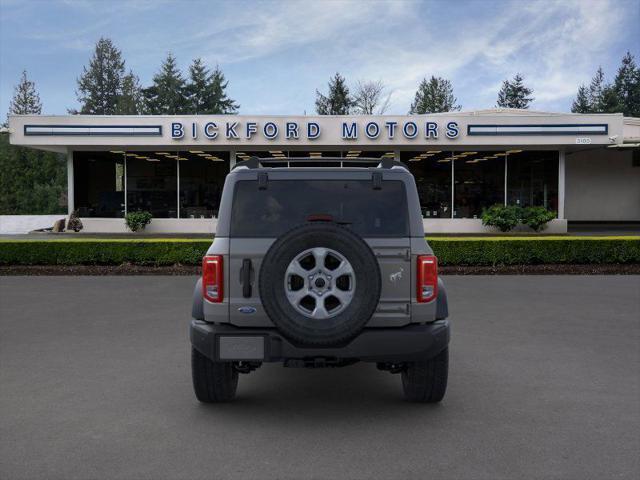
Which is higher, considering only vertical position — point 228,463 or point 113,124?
point 113,124

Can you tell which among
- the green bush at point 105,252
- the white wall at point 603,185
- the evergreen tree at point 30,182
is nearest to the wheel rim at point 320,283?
the green bush at point 105,252

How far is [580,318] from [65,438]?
742cm

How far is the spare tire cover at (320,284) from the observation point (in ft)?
14.4

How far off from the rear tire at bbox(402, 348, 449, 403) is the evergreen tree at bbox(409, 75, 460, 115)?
76277 millimetres

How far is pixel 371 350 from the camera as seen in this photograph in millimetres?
4605

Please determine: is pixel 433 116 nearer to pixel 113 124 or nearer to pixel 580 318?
pixel 113 124

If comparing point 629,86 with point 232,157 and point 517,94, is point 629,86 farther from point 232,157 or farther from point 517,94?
point 232,157

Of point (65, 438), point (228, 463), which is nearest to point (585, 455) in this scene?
point (228, 463)

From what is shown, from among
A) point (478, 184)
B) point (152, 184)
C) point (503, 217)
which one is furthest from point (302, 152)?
point (503, 217)

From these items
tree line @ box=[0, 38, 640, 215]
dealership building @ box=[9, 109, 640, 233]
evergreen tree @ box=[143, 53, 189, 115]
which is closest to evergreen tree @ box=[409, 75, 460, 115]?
tree line @ box=[0, 38, 640, 215]

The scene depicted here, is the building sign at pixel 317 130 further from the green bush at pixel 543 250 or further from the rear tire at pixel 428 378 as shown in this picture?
the rear tire at pixel 428 378

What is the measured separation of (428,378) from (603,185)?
34272 mm

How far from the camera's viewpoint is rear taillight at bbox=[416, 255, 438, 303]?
4.74 m

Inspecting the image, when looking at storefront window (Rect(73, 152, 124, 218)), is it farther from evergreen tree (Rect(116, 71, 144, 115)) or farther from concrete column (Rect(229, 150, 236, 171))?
evergreen tree (Rect(116, 71, 144, 115))
